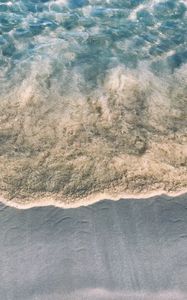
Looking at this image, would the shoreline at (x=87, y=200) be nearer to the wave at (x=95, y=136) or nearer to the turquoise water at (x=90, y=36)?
the wave at (x=95, y=136)

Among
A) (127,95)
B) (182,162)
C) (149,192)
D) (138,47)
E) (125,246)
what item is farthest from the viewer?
(138,47)

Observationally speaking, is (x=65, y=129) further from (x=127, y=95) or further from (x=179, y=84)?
(x=179, y=84)

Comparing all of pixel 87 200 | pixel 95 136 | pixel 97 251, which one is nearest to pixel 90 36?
pixel 95 136

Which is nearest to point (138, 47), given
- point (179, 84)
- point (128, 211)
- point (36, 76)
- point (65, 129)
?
point (179, 84)

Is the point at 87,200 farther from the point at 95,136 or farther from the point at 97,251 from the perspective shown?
the point at 95,136

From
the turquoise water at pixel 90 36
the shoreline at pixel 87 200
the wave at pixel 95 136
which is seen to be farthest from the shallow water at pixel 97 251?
the turquoise water at pixel 90 36
